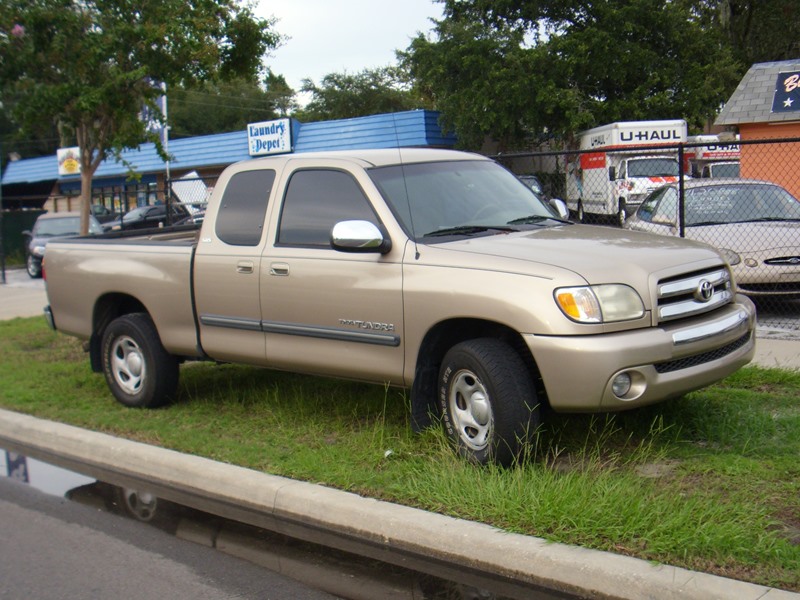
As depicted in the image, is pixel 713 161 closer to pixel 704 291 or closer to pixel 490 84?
pixel 490 84

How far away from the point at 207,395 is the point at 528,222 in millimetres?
3341

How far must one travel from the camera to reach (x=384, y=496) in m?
5.12

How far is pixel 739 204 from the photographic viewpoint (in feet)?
37.6

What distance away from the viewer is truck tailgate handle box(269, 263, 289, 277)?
249 inches

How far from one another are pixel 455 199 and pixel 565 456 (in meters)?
1.89

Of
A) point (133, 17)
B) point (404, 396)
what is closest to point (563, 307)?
point (404, 396)

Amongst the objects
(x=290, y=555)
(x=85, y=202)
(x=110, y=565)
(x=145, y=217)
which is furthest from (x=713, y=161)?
(x=110, y=565)

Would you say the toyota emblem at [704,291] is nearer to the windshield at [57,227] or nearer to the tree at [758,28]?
the windshield at [57,227]

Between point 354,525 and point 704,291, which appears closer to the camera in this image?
point 354,525

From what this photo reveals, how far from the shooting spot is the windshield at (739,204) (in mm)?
11273

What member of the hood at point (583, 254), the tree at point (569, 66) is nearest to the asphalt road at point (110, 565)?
the hood at point (583, 254)

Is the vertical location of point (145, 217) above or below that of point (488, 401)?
above

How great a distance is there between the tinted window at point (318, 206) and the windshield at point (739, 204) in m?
6.44

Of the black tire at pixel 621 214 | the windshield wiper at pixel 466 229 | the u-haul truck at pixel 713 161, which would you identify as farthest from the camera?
the u-haul truck at pixel 713 161
